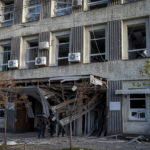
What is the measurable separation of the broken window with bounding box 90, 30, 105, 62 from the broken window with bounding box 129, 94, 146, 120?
3.62 m

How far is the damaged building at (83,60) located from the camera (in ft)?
Answer: 51.6

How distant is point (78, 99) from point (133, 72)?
5609mm

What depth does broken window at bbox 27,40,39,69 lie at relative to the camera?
20484mm

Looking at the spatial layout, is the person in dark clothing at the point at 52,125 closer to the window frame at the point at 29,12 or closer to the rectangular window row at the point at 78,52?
the rectangular window row at the point at 78,52

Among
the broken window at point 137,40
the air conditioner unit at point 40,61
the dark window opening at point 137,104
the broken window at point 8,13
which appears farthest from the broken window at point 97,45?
the broken window at point 8,13

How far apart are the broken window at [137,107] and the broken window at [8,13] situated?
43.0ft

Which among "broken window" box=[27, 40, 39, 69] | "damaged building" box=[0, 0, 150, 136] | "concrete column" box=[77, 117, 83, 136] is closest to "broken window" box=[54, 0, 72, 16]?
"damaged building" box=[0, 0, 150, 136]

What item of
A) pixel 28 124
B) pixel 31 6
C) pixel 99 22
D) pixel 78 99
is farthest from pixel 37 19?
pixel 78 99

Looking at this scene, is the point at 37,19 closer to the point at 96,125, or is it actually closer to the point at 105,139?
the point at 96,125

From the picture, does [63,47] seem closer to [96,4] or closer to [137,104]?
[96,4]

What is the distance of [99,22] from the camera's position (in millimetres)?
17562

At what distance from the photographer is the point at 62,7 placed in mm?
19891

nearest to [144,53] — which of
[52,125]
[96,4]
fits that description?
[96,4]

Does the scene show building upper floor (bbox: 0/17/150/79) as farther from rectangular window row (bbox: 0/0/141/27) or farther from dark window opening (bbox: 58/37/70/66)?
rectangular window row (bbox: 0/0/141/27)
